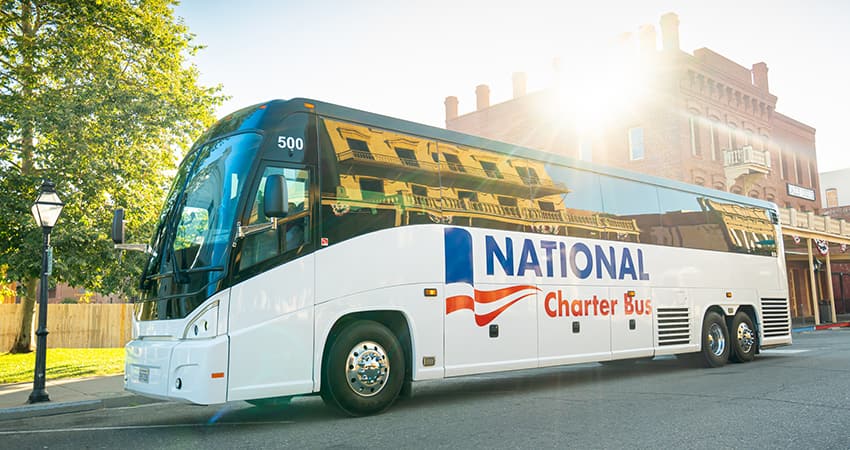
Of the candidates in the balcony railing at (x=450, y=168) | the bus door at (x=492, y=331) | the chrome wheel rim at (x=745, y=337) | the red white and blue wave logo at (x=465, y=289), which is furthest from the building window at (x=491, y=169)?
the chrome wheel rim at (x=745, y=337)

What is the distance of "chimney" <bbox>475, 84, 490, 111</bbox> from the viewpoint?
4247 centimetres

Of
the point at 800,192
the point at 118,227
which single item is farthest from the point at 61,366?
the point at 800,192

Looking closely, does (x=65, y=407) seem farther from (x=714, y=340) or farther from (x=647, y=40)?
(x=647, y=40)

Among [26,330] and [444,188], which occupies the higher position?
[444,188]

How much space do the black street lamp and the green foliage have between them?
21.7ft

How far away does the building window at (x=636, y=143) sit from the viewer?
3347 centimetres

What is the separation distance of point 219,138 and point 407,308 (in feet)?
A: 9.39

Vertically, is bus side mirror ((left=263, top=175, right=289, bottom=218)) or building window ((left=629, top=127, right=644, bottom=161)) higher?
building window ((left=629, top=127, right=644, bottom=161))

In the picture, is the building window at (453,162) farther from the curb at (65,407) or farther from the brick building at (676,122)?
the brick building at (676,122)

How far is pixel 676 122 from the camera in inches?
1259

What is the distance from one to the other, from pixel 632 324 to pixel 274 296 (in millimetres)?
6329

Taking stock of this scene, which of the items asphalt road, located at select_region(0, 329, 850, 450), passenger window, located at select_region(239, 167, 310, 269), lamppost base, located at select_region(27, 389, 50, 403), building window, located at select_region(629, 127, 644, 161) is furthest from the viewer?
building window, located at select_region(629, 127, 644, 161)

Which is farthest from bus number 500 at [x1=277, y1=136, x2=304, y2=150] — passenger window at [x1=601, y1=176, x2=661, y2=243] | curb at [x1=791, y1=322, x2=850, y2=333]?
curb at [x1=791, y1=322, x2=850, y2=333]

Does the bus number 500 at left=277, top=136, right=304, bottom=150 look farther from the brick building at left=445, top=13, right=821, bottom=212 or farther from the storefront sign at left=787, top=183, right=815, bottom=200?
the storefront sign at left=787, top=183, right=815, bottom=200
